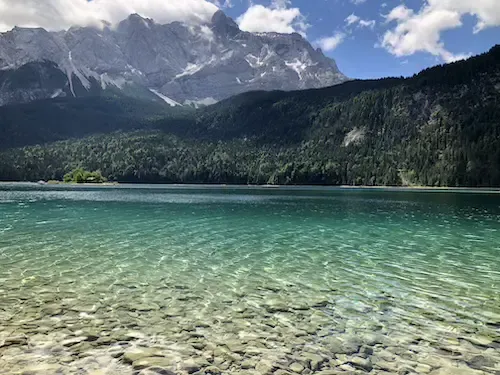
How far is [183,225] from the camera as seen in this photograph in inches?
1866

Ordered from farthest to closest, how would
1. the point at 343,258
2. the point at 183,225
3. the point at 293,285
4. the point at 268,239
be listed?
the point at 183,225 < the point at 268,239 < the point at 343,258 < the point at 293,285

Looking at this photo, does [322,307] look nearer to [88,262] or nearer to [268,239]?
[88,262]

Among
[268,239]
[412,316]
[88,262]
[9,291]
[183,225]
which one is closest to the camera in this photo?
[412,316]

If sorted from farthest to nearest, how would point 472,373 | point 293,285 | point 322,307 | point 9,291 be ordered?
point 293,285 < point 9,291 < point 322,307 < point 472,373

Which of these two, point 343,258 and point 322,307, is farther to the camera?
point 343,258

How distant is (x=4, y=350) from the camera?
11.9 m

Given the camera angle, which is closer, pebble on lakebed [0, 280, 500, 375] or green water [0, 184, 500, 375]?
pebble on lakebed [0, 280, 500, 375]

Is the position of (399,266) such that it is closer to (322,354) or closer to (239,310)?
(239,310)

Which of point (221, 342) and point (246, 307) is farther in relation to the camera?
point (246, 307)

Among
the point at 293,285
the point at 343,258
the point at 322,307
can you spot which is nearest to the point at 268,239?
the point at 343,258

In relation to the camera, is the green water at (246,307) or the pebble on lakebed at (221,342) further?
the green water at (246,307)

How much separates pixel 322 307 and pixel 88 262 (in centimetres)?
1491

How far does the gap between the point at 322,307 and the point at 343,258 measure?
460 inches

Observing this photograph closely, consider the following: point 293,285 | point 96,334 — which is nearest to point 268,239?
point 293,285
